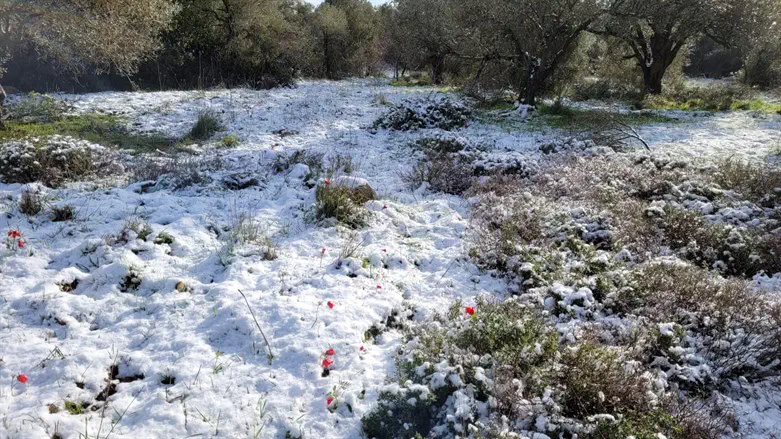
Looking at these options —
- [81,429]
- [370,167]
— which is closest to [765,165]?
[370,167]

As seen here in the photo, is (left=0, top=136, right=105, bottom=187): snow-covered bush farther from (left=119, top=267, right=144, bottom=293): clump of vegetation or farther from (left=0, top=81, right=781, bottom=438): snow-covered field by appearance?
(left=119, top=267, right=144, bottom=293): clump of vegetation

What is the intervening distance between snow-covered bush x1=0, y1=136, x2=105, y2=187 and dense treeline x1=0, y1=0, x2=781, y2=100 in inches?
164

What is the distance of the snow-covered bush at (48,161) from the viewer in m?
6.74

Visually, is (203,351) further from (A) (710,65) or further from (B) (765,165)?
(A) (710,65)

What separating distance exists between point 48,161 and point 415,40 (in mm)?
22975

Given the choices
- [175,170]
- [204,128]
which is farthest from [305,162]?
[204,128]

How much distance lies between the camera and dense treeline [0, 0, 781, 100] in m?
11.0

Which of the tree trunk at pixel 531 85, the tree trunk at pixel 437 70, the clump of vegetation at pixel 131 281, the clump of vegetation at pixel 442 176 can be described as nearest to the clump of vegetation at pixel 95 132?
the clump of vegetation at pixel 442 176

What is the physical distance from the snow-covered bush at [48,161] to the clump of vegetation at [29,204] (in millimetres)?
1248

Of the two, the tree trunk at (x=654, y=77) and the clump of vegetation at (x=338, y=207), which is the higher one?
the tree trunk at (x=654, y=77)

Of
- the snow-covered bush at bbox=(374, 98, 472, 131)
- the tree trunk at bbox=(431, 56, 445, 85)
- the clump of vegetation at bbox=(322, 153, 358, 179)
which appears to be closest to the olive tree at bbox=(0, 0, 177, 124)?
the clump of vegetation at bbox=(322, 153, 358, 179)

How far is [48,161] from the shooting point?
705cm

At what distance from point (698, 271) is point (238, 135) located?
Answer: 10.2 m

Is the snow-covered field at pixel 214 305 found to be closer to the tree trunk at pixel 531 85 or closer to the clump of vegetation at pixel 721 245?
the clump of vegetation at pixel 721 245
